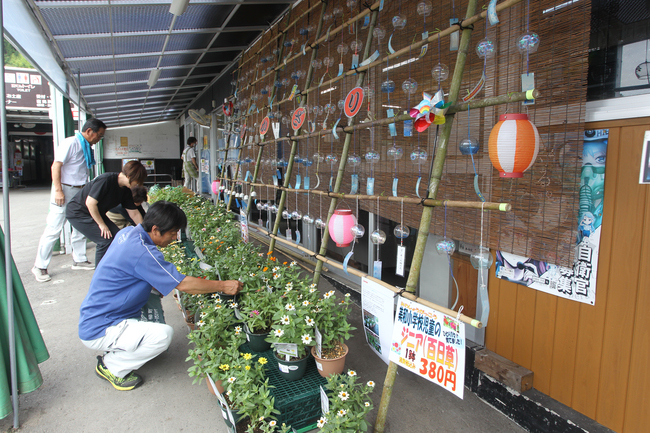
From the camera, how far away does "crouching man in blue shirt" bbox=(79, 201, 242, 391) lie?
98.0 inches

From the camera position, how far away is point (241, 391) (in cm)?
197

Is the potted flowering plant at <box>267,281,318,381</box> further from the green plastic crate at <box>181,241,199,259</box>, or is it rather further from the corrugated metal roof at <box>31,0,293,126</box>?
the corrugated metal roof at <box>31,0,293,126</box>

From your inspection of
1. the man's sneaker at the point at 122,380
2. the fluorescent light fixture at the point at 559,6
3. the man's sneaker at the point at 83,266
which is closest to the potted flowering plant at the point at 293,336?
the man's sneaker at the point at 122,380

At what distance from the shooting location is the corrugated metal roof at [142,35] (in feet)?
13.3

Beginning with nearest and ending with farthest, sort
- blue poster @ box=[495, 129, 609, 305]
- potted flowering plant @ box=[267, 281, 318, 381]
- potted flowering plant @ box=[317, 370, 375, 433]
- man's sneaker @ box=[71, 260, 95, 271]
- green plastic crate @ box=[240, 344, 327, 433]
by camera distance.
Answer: potted flowering plant @ box=[317, 370, 375, 433] < blue poster @ box=[495, 129, 609, 305] < green plastic crate @ box=[240, 344, 327, 433] < potted flowering plant @ box=[267, 281, 318, 381] < man's sneaker @ box=[71, 260, 95, 271]

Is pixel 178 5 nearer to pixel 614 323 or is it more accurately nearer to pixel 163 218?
pixel 163 218

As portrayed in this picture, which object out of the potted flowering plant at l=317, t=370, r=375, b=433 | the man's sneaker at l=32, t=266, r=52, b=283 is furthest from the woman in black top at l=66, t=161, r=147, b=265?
the potted flowering plant at l=317, t=370, r=375, b=433

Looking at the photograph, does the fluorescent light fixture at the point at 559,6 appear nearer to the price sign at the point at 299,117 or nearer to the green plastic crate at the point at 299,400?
the price sign at the point at 299,117

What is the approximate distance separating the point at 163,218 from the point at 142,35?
3.67 m

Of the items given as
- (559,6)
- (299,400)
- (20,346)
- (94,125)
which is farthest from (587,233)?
(94,125)

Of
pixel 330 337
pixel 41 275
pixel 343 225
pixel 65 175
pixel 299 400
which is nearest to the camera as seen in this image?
pixel 299 400

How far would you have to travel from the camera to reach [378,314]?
7.13 ft

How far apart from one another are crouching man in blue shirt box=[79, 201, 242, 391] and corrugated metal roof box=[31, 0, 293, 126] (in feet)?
9.28

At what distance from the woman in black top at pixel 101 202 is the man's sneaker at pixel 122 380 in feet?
6.03
